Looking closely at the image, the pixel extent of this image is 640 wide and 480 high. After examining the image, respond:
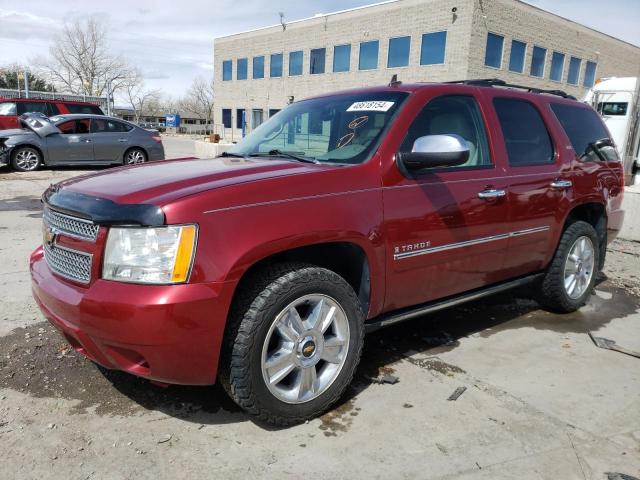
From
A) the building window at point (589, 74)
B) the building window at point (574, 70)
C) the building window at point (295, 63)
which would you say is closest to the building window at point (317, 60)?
the building window at point (295, 63)

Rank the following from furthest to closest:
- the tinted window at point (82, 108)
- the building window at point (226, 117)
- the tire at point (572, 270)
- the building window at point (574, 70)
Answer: the building window at point (226, 117), the building window at point (574, 70), the tinted window at point (82, 108), the tire at point (572, 270)

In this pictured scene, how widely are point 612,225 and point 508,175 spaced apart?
1.97m

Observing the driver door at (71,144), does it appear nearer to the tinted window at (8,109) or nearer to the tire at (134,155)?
the tire at (134,155)

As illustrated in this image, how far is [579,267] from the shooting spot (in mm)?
4773

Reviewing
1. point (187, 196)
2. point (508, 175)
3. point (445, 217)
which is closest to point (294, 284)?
point (187, 196)

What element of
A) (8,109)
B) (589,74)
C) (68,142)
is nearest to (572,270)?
(68,142)

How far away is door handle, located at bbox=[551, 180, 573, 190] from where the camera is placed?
13.9 ft

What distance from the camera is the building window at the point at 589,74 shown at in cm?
3533

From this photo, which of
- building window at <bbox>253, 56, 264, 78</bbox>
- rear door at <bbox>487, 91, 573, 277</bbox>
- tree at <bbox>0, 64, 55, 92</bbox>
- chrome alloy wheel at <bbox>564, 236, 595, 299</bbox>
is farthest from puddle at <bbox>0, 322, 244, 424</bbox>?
tree at <bbox>0, 64, 55, 92</bbox>

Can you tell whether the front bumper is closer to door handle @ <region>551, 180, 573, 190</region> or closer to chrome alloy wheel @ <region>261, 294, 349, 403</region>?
chrome alloy wheel @ <region>261, 294, 349, 403</region>

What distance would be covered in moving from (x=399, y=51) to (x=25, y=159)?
22.8 meters

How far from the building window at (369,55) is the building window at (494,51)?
6713 mm

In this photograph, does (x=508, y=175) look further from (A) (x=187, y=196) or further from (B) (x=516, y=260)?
(A) (x=187, y=196)

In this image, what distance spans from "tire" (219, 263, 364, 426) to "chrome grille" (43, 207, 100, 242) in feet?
2.55
